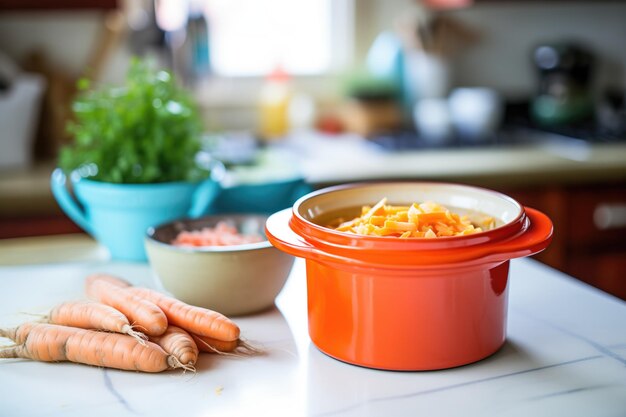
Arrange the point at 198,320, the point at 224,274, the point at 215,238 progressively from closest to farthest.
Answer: the point at 198,320 → the point at 224,274 → the point at 215,238

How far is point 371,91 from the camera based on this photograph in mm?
2693

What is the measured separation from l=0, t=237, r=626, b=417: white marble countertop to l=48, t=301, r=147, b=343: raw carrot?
0.05m

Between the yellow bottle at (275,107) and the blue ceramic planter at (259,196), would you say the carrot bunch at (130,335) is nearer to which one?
the blue ceramic planter at (259,196)

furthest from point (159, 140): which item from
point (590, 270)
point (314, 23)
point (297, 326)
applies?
point (314, 23)

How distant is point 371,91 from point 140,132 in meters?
1.52

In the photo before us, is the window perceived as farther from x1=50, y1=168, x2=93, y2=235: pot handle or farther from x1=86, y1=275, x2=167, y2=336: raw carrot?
x1=86, y1=275, x2=167, y2=336: raw carrot

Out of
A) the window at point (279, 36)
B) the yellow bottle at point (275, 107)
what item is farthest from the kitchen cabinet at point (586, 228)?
the window at point (279, 36)

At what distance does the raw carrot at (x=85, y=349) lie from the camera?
870mm

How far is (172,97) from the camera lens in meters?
1.31

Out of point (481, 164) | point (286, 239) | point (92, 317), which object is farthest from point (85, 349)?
point (481, 164)

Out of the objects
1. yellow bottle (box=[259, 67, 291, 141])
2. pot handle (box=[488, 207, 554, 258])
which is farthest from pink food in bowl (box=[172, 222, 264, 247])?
yellow bottle (box=[259, 67, 291, 141])

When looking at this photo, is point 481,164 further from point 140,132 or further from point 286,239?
point 286,239

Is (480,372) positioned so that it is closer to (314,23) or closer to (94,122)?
(94,122)

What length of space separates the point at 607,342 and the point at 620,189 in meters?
1.34
